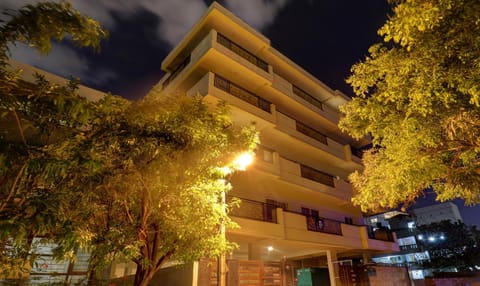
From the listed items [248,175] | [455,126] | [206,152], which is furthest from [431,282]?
[206,152]

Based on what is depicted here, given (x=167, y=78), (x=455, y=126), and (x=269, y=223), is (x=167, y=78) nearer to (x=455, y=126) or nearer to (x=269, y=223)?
(x=269, y=223)

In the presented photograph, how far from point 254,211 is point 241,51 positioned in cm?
907

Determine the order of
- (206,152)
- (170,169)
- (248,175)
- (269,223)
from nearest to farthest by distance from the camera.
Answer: (170,169)
(206,152)
(269,223)
(248,175)

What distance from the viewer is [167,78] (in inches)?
674

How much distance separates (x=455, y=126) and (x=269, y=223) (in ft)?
26.7

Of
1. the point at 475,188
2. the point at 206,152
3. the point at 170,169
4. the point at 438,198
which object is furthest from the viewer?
the point at 438,198

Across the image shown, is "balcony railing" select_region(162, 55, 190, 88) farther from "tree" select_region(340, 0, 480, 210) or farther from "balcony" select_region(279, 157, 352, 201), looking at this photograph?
"tree" select_region(340, 0, 480, 210)

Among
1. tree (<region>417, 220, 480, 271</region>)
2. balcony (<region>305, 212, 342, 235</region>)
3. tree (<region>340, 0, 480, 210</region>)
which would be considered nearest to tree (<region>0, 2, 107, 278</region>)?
tree (<region>340, 0, 480, 210</region>)

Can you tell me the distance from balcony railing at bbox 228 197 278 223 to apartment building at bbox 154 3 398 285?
0.05m

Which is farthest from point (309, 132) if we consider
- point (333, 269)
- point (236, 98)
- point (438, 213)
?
point (438, 213)

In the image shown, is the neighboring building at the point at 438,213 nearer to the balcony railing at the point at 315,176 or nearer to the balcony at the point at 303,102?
the balcony at the point at 303,102

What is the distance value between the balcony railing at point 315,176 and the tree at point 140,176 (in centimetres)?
1012

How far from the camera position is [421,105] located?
640 centimetres

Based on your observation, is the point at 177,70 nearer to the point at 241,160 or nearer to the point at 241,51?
the point at 241,51
